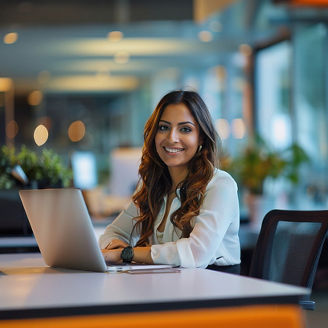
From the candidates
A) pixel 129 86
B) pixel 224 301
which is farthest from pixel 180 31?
pixel 224 301

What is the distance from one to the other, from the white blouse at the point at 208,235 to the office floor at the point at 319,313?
130 inches

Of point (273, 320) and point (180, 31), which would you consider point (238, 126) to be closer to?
point (180, 31)

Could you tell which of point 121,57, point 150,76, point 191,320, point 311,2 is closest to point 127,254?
point 191,320

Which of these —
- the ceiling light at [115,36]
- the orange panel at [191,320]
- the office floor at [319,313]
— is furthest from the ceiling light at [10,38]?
the orange panel at [191,320]

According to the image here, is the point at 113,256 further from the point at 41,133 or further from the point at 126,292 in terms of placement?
the point at 41,133

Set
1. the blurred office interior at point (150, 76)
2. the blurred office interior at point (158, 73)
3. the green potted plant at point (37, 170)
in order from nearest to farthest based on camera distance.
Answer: the green potted plant at point (37, 170)
the blurred office interior at point (150, 76)
the blurred office interior at point (158, 73)

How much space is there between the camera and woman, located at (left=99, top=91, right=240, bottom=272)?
9.42 feet

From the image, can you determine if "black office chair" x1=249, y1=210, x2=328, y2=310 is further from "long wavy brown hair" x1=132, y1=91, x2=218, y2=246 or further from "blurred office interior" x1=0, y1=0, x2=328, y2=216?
"blurred office interior" x1=0, y1=0, x2=328, y2=216

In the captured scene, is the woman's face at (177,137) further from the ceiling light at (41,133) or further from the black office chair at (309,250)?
the ceiling light at (41,133)

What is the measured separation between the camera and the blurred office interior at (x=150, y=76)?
9.83 m

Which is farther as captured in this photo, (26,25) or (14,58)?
(14,58)

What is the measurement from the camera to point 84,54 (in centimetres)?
1324

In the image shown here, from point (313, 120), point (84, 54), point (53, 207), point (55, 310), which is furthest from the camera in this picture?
point (84, 54)

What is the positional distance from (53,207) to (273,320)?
989mm
